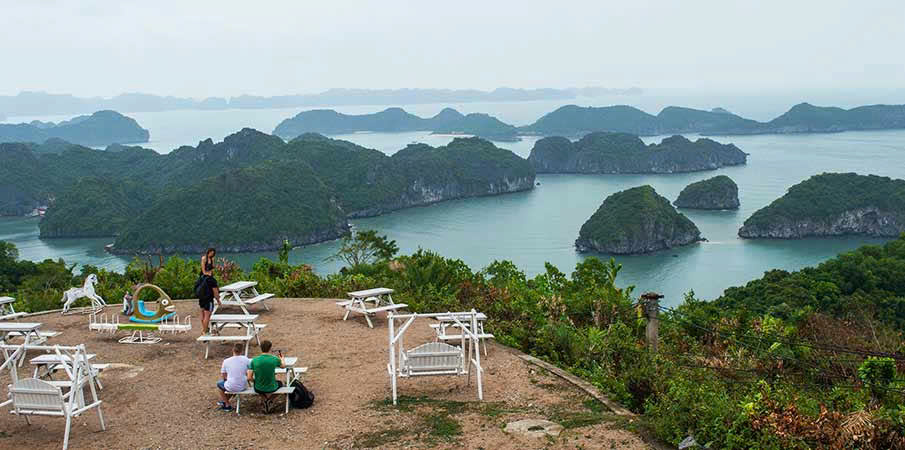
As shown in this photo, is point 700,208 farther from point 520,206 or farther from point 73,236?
point 73,236

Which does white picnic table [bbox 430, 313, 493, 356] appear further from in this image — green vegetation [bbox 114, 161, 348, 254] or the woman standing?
green vegetation [bbox 114, 161, 348, 254]

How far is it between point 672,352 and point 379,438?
4.60m

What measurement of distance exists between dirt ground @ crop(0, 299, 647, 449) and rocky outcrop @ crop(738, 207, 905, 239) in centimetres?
9258

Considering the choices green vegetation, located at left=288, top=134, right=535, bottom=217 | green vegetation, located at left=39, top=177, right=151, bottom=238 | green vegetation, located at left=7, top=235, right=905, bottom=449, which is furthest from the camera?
green vegetation, located at left=288, top=134, right=535, bottom=217

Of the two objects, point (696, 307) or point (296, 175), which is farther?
point (296, 175)

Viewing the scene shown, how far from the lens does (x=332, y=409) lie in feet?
24.1

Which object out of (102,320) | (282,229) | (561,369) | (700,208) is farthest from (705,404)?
(700,208)

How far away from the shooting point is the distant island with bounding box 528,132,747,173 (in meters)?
172

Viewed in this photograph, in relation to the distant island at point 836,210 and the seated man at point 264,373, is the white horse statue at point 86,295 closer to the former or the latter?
the seated man at point 264,373

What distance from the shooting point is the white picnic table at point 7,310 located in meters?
11.2

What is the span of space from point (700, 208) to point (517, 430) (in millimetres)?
116081

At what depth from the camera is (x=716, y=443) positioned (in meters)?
5.71

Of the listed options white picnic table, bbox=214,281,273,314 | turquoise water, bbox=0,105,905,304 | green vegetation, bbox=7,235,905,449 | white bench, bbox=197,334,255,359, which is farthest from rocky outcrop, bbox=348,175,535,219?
white bench, bbox=197,334,255,359

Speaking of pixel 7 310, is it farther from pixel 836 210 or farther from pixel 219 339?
pixel 836 210
